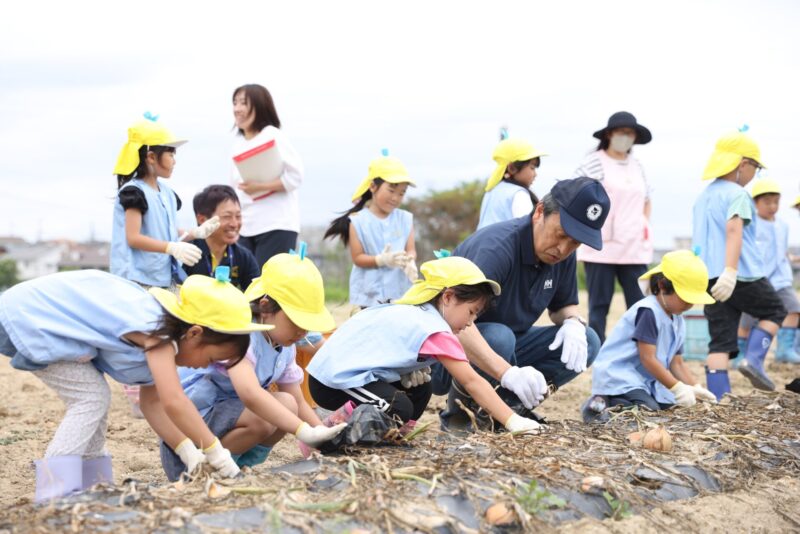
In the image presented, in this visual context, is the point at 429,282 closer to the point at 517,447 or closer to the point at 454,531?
the point at 517,447

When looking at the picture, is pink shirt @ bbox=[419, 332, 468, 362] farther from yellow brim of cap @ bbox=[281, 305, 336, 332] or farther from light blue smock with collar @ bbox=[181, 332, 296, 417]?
light blue smock with collar @ bbox=[181, 332, 296, 417]

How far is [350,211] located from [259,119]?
0.86 m

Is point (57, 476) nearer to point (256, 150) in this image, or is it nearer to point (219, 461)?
point (219, 461)

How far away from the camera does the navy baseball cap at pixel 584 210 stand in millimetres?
4098

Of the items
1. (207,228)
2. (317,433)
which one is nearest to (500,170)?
(207,228)

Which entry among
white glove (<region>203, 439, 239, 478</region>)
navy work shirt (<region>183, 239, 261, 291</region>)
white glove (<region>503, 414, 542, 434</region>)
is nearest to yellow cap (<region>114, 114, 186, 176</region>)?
navy work shirt (<region>183, 239, 261, 291</region>)

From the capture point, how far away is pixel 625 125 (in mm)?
6160

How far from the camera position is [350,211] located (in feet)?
20.4

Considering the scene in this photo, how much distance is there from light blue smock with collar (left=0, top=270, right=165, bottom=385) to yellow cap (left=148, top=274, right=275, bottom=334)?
0.12 meters

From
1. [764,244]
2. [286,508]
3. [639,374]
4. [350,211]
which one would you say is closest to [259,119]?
[350,211]

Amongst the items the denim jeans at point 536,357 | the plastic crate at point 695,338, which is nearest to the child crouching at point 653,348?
the denim jeans at point 536,357

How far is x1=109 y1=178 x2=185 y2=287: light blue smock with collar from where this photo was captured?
476 centimetres

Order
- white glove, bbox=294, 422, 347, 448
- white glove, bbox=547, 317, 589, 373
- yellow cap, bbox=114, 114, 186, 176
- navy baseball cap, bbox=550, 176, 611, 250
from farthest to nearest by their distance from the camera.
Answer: yellow cap, bbox=114, 114, 186, 176 < white glove, bbox=547, 317, 589, 373 < navy baseball cap, bbox=550, 176, 611, 250 < white glove, bbox=294, 422, 347, 448

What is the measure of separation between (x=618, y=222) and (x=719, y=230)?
668 millimetres
